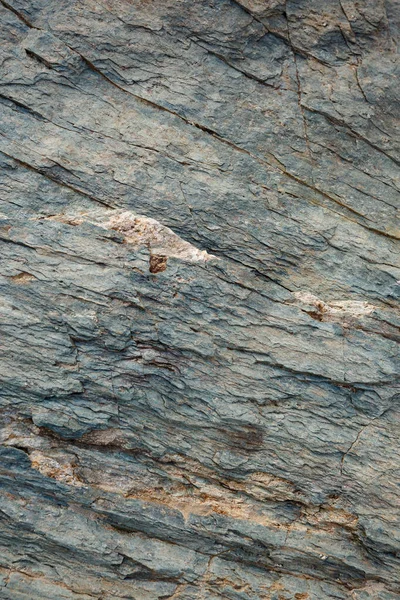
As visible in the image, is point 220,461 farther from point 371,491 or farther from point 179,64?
point 179,64

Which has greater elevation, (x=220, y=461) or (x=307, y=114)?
(x=307, y=114)

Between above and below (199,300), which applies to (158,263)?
above

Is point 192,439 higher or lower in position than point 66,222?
lower

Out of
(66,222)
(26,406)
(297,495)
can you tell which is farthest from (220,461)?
(66,222)

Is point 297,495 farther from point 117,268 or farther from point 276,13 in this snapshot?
point 276,13

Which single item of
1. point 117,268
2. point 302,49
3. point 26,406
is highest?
point 302,49

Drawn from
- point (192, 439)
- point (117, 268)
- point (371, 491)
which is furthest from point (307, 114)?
point (371, 491)
